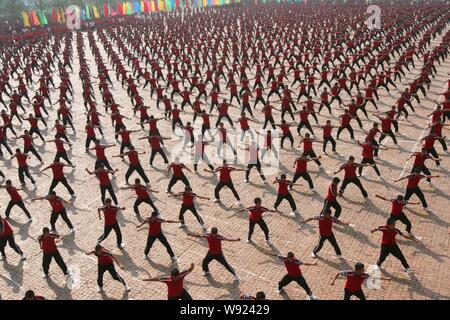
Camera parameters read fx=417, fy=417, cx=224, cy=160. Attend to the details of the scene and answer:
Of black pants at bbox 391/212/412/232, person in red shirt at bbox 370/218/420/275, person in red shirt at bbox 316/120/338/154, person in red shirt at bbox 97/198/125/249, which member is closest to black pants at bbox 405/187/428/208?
black pants at bbox 391/212/412/232

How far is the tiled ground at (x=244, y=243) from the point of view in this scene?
9336mm

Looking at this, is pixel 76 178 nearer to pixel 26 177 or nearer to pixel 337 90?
pixel 26 177

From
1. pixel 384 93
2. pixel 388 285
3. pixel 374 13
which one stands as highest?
pixel 374 13

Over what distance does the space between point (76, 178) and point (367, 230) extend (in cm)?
1024

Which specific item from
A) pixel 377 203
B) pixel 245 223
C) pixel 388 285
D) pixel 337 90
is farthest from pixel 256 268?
pixel 337 90

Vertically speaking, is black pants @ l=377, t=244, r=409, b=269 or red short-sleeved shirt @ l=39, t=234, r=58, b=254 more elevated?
red short-sleeved shirt @ l=39, t=234, r=58, b=254

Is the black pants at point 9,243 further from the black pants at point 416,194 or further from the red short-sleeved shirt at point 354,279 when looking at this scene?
the black pants at point 416,194

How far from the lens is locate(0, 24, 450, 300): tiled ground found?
9.34 meters

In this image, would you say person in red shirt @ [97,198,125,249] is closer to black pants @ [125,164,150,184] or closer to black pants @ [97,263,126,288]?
black pants @ [97,263,126,288]

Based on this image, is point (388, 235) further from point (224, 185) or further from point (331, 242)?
point (224, 185)

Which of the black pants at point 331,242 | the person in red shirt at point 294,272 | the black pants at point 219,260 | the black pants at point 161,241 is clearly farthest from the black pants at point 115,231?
the black pants at point 331,242

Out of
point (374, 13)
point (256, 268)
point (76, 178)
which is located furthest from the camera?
point (374, 13)

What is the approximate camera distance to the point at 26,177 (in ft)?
51.5

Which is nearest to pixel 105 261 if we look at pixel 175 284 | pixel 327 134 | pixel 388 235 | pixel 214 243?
pixel 175 284
